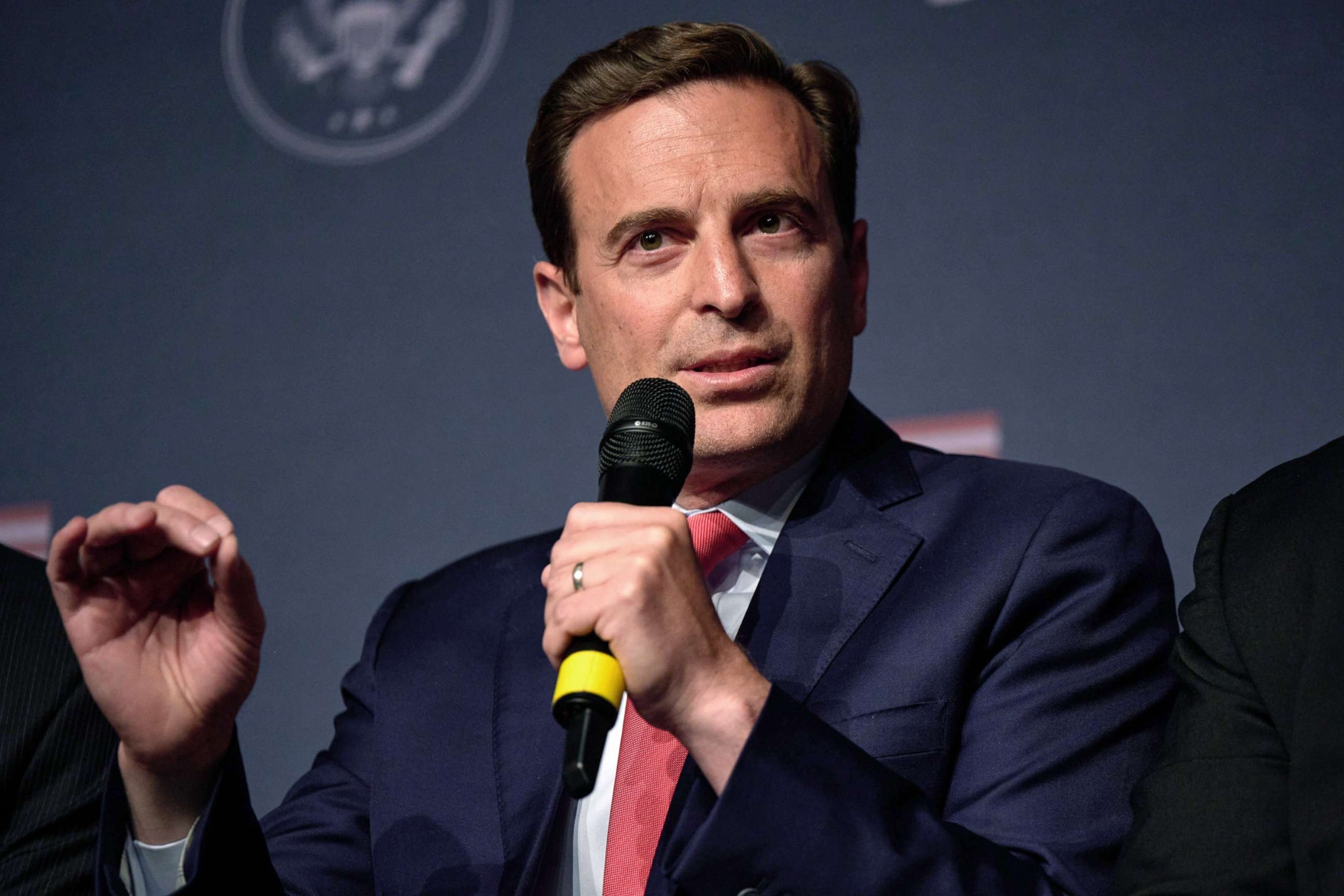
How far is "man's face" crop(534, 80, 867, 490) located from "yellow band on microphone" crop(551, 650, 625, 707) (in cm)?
67

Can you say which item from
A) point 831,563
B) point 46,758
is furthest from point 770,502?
point 46,758

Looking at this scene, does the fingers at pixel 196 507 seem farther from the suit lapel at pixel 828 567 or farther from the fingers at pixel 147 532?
the suit lapel at pixel 828 567

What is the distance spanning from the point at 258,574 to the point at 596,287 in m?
1.16

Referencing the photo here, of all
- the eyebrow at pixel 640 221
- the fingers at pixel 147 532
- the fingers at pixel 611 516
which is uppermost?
the eyebrow at pixel 640 221

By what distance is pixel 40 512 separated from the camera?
2.92 metres

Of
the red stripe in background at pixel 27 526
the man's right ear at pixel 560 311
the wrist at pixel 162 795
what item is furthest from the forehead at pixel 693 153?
the red stripe in background at pixel 27 526

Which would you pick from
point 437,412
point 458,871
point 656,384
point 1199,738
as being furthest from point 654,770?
point 437,412

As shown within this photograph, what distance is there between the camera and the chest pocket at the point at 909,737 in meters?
1.65

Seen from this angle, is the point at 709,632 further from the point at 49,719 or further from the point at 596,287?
the point at 49,719

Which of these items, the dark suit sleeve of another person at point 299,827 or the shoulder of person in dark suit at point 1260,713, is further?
the dark suit sleeve of another person at point 299,827

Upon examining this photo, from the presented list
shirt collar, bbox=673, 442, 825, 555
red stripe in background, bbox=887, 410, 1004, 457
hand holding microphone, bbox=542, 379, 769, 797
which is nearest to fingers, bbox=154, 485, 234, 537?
hand holding microphone, bbox=542, 379, 769, 797

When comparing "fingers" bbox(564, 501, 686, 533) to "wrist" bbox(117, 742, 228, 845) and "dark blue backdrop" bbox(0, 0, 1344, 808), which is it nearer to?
"wrist" bbox(117, 742, 228, 845)

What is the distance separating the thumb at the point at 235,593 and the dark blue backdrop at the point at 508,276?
3.27 feet

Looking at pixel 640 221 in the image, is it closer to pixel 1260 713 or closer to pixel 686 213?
pixel 686 213
